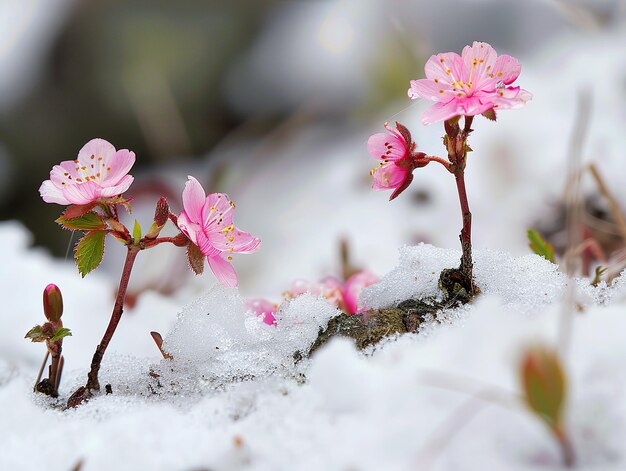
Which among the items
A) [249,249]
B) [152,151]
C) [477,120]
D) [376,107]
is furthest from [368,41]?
[249,249]

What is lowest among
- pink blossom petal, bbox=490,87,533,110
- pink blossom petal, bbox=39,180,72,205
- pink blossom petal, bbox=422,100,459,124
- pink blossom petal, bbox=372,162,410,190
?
pink blossom petal, bbox=372,162,410,190

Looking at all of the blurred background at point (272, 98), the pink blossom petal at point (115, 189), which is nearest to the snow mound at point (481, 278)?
the pink blossom petal at point (115, 189)

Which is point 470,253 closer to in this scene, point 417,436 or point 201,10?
point 417,436

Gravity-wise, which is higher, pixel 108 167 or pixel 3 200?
pixel 108 167

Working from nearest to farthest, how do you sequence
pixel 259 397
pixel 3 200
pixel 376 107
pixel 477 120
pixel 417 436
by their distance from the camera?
1. pixel 417 436
2. pixel 259 397
3. pixel 477 120
4. pixel 376 107
5. pixel 3 200

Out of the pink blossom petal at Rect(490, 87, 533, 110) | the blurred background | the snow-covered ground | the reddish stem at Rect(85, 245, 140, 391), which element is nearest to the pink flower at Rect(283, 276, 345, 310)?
the snow-covered ground

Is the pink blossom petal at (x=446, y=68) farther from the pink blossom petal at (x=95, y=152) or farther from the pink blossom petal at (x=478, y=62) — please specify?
the pink blossom petal at (x=95, y=152)

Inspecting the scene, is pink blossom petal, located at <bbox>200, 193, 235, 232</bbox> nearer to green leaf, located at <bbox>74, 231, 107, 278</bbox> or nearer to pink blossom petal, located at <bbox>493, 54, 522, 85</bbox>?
green leaf, located at <bbox>74, 231, 107, 278</bbox>

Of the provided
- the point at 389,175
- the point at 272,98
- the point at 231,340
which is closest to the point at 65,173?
the point at 231,340
